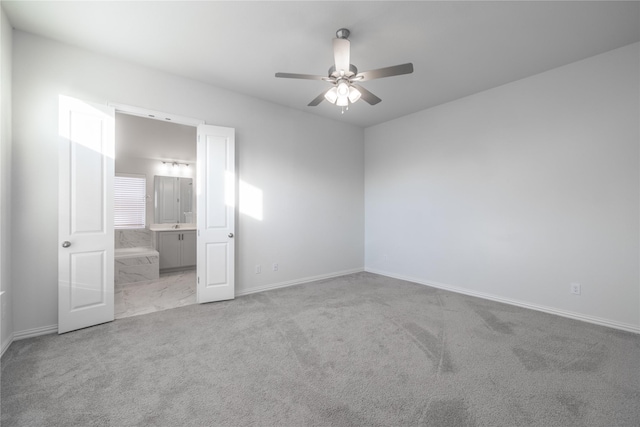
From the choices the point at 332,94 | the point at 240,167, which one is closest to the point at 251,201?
the point at 240,167

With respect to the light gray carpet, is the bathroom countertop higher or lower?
higher

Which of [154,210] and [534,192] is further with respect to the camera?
[154,210]

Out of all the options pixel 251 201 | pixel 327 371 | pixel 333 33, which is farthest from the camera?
pixel 251 201

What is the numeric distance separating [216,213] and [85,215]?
1.36 meters

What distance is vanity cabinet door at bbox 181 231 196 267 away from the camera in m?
5.86

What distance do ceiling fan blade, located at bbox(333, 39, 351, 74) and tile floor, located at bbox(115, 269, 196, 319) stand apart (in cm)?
341

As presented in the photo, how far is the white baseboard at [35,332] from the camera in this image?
8.40 ft

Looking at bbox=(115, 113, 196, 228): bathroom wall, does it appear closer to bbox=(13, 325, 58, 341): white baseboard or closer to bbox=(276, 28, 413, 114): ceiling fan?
bbox=(13, 325, 58, 341): white baseboard

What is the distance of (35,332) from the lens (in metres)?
2.65

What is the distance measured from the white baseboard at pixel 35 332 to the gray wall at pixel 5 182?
0.07m

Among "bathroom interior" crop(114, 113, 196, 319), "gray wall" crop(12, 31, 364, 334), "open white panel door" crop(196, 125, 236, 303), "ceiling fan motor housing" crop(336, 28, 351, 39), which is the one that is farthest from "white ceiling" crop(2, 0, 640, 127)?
"bathroom interior" crop(114, 113, 196, 319)

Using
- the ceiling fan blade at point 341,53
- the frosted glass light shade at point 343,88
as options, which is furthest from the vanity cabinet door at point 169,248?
the ceiling fan blade at point 341,53

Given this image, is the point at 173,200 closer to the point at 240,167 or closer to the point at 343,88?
the point at 240,167

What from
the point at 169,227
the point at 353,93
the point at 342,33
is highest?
the point at 342,33
